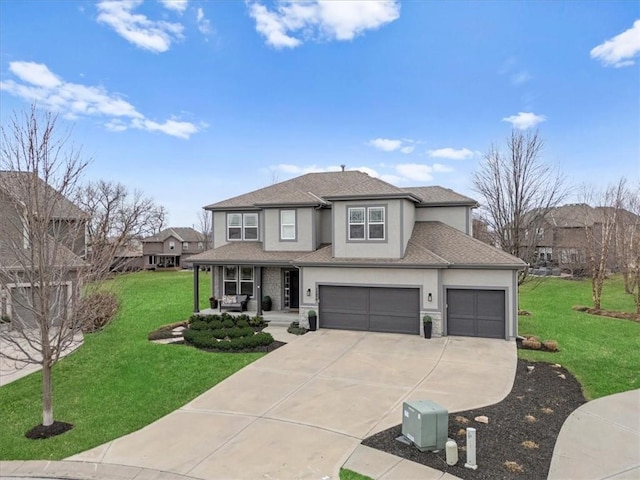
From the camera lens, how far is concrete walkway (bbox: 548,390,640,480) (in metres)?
6.13

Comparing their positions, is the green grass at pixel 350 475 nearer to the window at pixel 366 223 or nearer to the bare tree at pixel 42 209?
the bare tree at pixel 42 209

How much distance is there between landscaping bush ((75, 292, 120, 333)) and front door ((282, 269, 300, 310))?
25.0ft

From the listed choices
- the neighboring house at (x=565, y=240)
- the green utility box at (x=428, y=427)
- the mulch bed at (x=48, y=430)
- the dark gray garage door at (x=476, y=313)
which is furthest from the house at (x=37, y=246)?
the neighboring house at (x=565, y=240)

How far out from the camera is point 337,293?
53.8 feet

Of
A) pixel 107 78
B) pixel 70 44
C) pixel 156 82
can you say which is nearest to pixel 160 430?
pixel 70 44

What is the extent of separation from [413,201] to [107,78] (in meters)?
14.6

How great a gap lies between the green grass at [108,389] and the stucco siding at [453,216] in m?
→ 10.9

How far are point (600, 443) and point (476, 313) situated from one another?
8028mm

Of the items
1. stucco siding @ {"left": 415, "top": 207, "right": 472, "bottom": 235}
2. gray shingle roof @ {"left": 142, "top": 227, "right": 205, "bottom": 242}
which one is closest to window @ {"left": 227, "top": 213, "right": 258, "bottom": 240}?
stucco siding @ {"left": 415, "top": 207, "right": 472, "bottom": 235}

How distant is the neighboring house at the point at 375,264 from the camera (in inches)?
589

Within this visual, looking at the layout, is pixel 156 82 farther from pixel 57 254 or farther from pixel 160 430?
pixel 160 430

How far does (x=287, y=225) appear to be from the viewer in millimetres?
19078

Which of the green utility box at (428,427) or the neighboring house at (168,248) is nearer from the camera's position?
the green utility box at (428,427)

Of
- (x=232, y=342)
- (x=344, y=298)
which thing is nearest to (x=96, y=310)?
(x=232, y=342)
